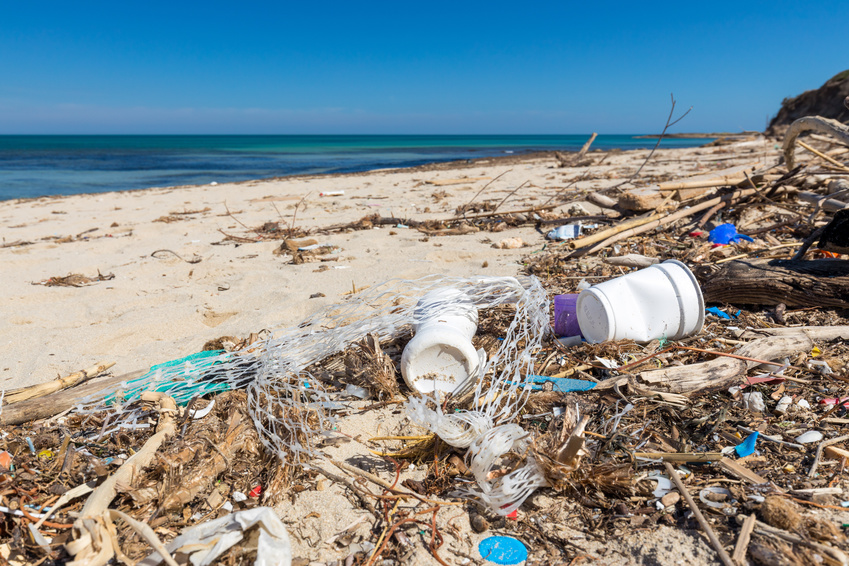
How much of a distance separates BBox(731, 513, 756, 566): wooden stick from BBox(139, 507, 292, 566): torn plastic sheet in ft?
4.00

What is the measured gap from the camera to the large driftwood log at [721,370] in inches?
83.0

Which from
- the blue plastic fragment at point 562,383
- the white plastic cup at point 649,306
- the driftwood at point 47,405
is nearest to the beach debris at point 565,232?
the white plastic cup at point 649,306

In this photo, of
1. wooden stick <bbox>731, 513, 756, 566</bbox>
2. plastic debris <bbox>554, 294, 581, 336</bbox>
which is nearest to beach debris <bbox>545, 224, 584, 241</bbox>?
plastic debris <bbox>554, 294, 581, 336</bbox>

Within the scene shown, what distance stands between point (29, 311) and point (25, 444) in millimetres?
2168

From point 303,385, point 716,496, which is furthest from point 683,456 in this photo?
point 303,385

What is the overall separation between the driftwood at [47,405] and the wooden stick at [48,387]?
7 cm

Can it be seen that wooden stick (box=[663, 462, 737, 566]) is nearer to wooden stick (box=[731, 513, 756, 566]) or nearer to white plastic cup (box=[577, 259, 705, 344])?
wooden stick (box=[731, 513, 756, 566])

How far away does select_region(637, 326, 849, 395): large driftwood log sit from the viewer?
2109 millimetres

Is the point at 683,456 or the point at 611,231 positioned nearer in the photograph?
the point at 683,456

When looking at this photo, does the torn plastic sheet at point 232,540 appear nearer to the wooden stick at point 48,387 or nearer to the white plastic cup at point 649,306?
the wooden stick at point 48,387

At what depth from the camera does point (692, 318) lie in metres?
2.47

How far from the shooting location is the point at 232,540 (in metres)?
1.35

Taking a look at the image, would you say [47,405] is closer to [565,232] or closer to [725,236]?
[565,232]

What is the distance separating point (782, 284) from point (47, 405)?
3.78 m
